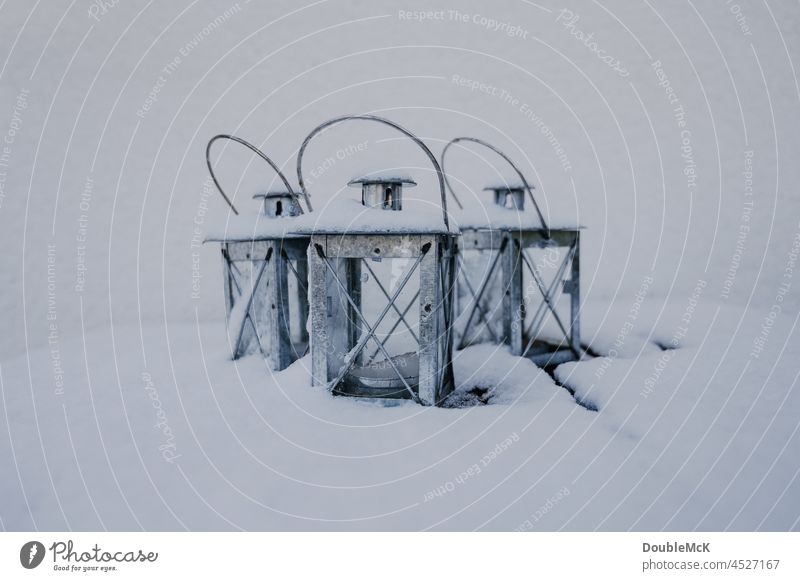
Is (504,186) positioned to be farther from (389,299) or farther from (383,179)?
(389,299)

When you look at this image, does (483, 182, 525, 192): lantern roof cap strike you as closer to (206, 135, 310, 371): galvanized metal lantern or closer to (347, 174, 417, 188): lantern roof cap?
(347, 174, 417, 188): lantern roof cap

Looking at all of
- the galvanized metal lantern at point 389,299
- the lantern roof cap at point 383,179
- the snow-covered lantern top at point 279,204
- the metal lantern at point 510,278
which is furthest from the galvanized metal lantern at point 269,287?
the metal lantern at point 510,278

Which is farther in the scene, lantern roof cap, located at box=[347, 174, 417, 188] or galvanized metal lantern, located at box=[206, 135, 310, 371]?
galvanized metal lantern, located at box=[206, 135, 310, 371]

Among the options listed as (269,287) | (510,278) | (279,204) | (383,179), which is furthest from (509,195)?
(269,287)

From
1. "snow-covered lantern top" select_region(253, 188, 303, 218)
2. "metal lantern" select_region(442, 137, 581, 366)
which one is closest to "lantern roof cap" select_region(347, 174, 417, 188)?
"metal lantern" select_region(442, 137, 581, 366)

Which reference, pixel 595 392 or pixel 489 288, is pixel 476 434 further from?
pixel 489 288

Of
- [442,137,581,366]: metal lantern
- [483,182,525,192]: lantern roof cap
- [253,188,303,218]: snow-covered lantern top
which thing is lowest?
[442,137,581,366]: metal lantern

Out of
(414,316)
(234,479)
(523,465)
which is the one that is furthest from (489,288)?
(234,479)
